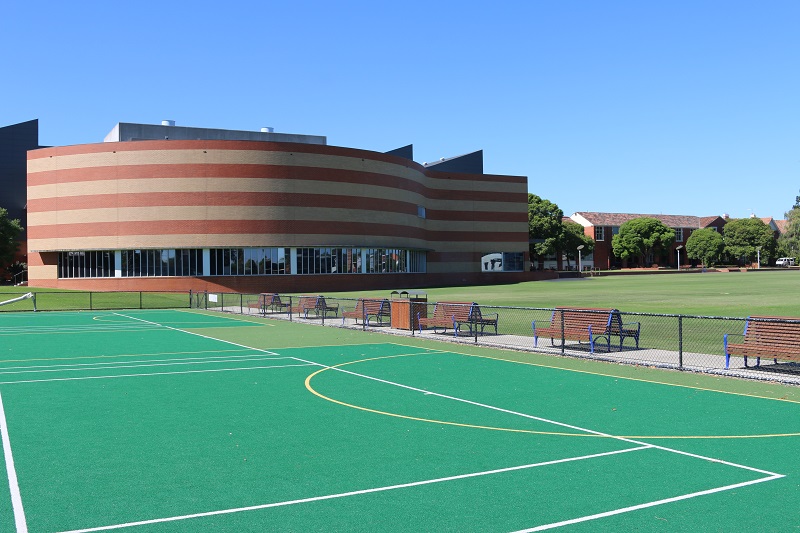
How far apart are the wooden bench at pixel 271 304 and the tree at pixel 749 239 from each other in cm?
13803

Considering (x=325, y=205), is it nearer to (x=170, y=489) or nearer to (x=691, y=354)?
(x=691, y=354)

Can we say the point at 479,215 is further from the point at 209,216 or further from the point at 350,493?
the point at 350,493

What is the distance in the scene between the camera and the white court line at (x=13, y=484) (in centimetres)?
636

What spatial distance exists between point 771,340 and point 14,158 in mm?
92631

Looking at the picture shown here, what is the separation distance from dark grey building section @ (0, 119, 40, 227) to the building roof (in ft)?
340

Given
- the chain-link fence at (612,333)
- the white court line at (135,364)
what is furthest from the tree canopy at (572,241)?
the white court line at (135,364)

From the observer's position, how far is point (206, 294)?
44.2 m

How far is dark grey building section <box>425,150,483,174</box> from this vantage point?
97.4 m

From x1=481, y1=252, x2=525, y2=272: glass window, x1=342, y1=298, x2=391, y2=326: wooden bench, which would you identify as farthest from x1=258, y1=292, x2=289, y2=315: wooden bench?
x1=481, y1=252, x2=525, y2=272: glass window

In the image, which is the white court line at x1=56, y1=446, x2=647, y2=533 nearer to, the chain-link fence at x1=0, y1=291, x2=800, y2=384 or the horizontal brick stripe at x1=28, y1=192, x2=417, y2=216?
the chain-link fence at x1=0, y1=291, x2=800, y2=384

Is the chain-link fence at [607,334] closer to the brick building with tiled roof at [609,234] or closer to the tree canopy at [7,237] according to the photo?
the tree canopy at [7,237]

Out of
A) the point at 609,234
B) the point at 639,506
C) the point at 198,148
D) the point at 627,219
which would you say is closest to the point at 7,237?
the point at 198,148

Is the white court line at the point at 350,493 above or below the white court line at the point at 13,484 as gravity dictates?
below

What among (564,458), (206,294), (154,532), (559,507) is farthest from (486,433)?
(206,294)
